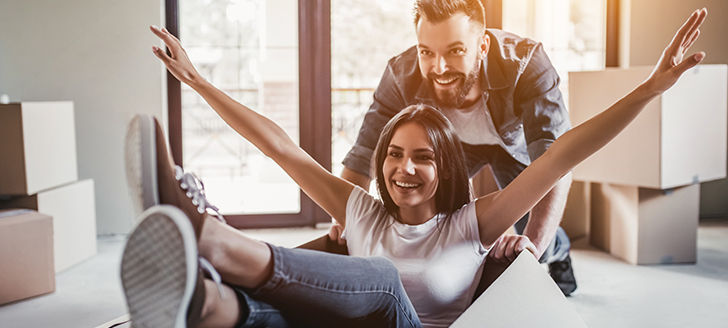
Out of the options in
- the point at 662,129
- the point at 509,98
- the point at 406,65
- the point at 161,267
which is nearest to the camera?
the point at 161,267

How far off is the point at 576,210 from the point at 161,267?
9.48 ft

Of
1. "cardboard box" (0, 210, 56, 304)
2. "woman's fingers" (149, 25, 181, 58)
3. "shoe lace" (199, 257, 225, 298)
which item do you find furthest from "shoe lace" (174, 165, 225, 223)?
"cardboard box" (0, 210, 56, 304)

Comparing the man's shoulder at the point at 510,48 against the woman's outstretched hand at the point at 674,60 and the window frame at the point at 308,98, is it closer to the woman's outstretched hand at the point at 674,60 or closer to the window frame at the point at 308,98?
the woman's outstretched hand at the point at 674,60

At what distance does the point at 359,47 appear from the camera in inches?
151

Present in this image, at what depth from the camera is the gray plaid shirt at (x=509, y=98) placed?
7.21 ft

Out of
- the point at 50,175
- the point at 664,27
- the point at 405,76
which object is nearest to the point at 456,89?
the point at 405,76

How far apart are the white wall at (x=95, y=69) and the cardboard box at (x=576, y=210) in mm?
2143

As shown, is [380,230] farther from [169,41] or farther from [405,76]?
[405,76]

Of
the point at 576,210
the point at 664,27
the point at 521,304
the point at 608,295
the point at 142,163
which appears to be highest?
the point at 664,27

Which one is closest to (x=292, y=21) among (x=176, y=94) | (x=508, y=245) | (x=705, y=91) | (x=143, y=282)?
(x=176, y=94)

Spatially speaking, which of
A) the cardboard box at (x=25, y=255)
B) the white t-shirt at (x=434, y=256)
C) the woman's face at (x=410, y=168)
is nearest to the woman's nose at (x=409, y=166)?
the woman's face at (x=410, y=168)

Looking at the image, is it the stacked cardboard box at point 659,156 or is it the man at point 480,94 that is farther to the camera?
the stacked cardboard box at point 659,156

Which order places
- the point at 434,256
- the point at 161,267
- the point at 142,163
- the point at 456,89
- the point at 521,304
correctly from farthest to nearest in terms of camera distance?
the point at 456,89, the point at 434,256, the point at 521,304, the point at 142,163, the point at 161,267

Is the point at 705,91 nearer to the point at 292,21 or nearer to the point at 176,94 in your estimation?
the point at 292,21
